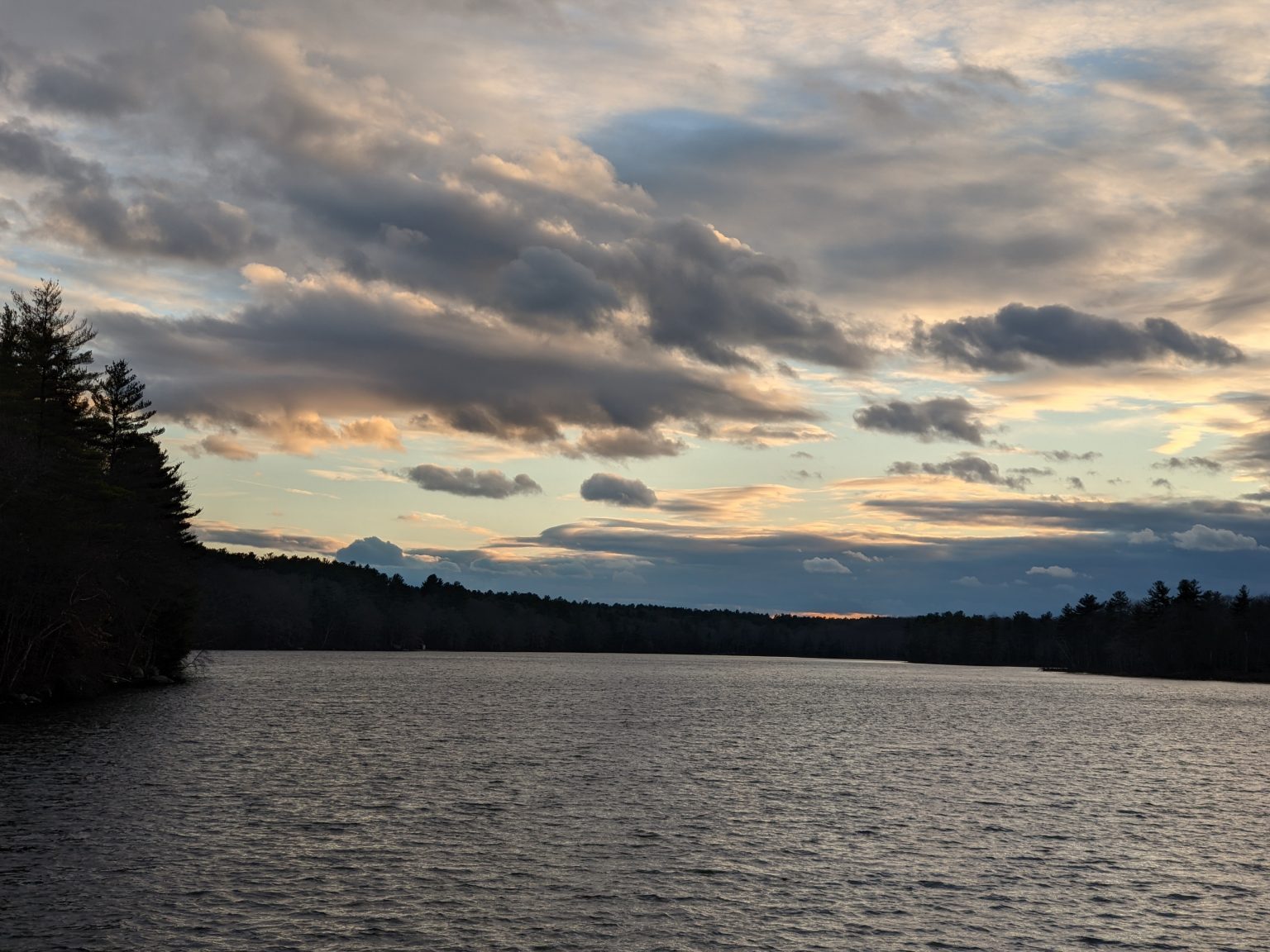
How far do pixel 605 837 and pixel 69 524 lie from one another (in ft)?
162

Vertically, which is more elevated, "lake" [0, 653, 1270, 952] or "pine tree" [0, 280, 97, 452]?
"pine tree" [0, 280, 97, 452]

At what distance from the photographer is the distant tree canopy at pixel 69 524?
212 feet

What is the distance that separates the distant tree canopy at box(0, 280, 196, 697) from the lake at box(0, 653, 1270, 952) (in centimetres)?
549

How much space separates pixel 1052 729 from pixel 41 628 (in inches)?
3142

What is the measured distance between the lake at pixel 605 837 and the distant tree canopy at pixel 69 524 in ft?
18.0

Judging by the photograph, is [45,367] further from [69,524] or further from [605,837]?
[605,837]

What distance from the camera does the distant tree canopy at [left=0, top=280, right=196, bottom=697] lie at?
64625 mm

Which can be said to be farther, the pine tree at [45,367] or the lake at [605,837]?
the pine tree at [45,367]

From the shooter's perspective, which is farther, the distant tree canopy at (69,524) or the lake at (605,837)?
the distant tree canopy at (69,524)

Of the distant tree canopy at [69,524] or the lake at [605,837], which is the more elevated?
the distant tree canopy at [69,524]

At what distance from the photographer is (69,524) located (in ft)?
226

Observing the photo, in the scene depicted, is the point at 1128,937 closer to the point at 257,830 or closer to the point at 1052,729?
the point at 257,830

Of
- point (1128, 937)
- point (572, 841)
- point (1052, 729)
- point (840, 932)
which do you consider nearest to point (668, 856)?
point (572, 841)

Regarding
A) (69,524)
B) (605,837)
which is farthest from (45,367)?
(605,837)
